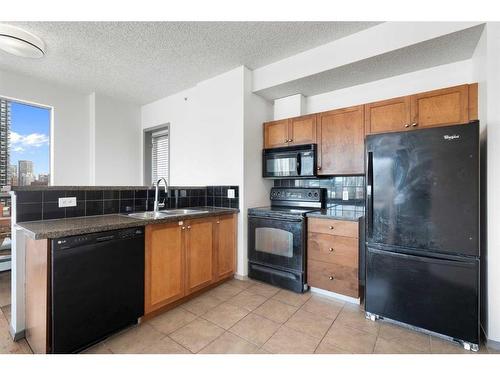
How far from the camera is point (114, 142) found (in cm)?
423

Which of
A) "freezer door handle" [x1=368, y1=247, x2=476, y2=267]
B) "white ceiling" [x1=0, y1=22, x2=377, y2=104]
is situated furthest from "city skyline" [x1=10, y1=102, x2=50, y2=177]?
"freezer door handle" [x1=368, y1=247, x2=476, y2=267]

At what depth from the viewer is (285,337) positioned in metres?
1.89

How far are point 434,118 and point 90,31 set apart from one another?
11.3 feet

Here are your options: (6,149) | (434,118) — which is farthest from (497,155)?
(6,149)

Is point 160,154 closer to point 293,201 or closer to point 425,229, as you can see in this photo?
point 293,201

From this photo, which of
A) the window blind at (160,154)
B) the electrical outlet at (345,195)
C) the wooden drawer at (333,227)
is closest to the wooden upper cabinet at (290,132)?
the electrical outlet at (345,195)

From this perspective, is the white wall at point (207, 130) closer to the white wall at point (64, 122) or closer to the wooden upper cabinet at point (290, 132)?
the wooden upper cabinet at point (290, 132)

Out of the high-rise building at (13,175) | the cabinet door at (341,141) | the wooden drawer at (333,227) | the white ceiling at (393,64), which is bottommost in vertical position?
the wooden drawer at (333,227)

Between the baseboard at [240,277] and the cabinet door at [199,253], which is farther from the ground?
the cabinet door at [199,253]

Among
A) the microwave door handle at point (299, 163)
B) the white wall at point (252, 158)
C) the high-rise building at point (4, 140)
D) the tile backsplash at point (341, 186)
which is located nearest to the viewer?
the tile backsplash at point (341, 186)

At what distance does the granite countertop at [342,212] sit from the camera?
2451 millimetres

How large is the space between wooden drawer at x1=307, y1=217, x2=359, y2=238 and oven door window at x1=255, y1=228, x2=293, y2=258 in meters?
0.27

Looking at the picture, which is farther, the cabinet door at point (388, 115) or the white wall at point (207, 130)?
the white wall at point (207, 130)

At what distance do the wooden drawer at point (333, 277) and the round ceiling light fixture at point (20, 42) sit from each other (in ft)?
12.1
